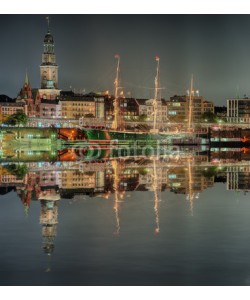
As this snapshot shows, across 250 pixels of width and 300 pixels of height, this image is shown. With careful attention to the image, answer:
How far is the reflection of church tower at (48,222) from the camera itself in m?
5.51

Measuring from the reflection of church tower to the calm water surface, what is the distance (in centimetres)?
5

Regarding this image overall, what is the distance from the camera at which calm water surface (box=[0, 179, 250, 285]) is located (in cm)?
452

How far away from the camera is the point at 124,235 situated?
5996 millimetres

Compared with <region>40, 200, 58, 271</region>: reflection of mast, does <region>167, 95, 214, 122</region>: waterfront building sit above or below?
above

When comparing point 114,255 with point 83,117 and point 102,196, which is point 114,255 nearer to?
point 102,196

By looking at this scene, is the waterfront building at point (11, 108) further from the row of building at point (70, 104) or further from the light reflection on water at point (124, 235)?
the light reflection on water at point (124, 235)

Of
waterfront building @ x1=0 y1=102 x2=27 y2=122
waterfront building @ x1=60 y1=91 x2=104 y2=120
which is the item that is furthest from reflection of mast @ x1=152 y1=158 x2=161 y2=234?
waterfront building @ x1=60 y1=91 x2=104 y2=120

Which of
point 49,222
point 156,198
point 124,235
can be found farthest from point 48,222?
point 156,198

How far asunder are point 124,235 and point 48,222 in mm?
1122

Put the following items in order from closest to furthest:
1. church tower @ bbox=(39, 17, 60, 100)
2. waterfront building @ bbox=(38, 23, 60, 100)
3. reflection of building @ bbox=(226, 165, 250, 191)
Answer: reflection of building @ bbox=(226, 165, 250, 191)
waterfront building @ bbox=(38, 23, 60, 100)
church tower @ bbox=(39, 17, 60, 100)

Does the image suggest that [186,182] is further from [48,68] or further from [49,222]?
[48,68]

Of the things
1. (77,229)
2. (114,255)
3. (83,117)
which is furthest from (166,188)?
(83,117)

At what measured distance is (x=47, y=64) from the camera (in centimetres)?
7631

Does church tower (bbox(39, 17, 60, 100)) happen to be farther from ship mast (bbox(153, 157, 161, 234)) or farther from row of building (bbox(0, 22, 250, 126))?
ship mast (bbox(153, 157, 161, 234))
